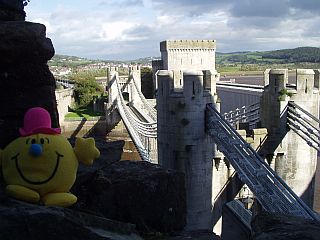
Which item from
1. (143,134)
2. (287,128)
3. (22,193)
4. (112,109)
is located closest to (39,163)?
(22,193)

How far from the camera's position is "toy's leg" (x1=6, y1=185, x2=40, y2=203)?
292 centimetres

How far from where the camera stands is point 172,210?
3883 mm

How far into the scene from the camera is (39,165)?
9.93ft

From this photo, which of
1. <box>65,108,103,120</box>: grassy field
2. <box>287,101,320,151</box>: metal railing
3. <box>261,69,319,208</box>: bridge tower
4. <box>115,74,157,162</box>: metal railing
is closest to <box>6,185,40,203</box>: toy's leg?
<box>287,101,320,151</box>: metal railing

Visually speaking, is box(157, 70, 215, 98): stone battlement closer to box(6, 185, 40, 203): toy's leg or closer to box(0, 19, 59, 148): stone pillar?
box(0, 19, 59, 148): stone pillar

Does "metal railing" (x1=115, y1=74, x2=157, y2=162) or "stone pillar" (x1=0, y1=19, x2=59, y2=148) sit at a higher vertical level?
"stone pillar" (x1=0, y1=19, x2=59, y2=148)

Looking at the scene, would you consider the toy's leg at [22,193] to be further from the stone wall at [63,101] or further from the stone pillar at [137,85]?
the stone pillar at [137,85]

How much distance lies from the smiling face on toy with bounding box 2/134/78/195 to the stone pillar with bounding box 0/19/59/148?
0.63 m

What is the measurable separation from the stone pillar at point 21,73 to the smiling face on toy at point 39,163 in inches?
25.0

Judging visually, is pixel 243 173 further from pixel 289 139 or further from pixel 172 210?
pixel 172 210

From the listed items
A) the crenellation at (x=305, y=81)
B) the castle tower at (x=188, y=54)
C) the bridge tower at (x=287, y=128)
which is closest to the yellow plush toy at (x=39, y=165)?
the bridge tower at (x=287, y=128)

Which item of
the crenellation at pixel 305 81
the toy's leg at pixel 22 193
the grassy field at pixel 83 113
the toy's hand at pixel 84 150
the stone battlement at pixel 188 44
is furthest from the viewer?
the grassy field at pixel 83 113

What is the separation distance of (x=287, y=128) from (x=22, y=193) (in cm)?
770

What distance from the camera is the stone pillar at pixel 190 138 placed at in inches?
341
